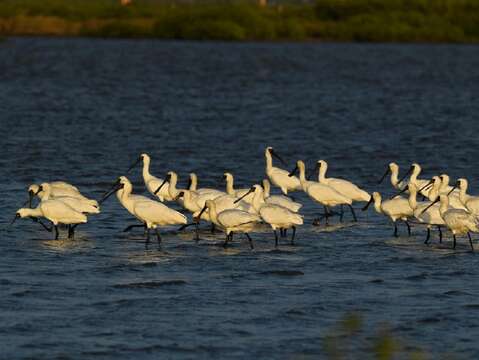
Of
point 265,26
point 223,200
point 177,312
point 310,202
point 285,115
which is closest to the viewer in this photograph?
point 177,312

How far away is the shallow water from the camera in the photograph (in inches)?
488

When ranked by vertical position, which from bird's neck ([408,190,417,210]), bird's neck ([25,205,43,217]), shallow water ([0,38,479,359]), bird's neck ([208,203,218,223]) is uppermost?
bird's neck ([408,190,417,210])

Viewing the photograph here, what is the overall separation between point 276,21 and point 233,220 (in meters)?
58.5

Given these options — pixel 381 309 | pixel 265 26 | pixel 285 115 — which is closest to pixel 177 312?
pixel 381 309

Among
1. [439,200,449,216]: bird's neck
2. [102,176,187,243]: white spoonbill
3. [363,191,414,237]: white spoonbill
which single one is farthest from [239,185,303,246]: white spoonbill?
[439,200,449,216]: bird's neck

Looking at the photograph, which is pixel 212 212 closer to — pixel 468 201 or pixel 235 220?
pixel 235 220

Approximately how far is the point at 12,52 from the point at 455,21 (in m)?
22.6

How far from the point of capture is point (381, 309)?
43.7 ft

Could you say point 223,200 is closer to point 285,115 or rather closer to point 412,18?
point 285,115

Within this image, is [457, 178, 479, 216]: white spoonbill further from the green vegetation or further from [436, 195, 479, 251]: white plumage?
the green vegetation

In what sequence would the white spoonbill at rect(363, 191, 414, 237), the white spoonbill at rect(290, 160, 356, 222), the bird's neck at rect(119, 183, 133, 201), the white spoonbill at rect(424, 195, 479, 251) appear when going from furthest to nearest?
1. the white spoonbill at rect(290, 160, 356, 222)
2. the white spoonbill at rect(363, 191, 414, 237)
3. the bird's neck at rect(119, 183, 133, 201)
4. the white spoonbill at rect(424, 195, 479, 251)

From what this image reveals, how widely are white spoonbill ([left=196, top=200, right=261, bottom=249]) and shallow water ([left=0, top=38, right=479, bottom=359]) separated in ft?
0.75

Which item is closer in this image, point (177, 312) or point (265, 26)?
point (177, 312)

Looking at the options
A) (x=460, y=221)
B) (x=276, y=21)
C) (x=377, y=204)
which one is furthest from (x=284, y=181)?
(x=276, y=21)
